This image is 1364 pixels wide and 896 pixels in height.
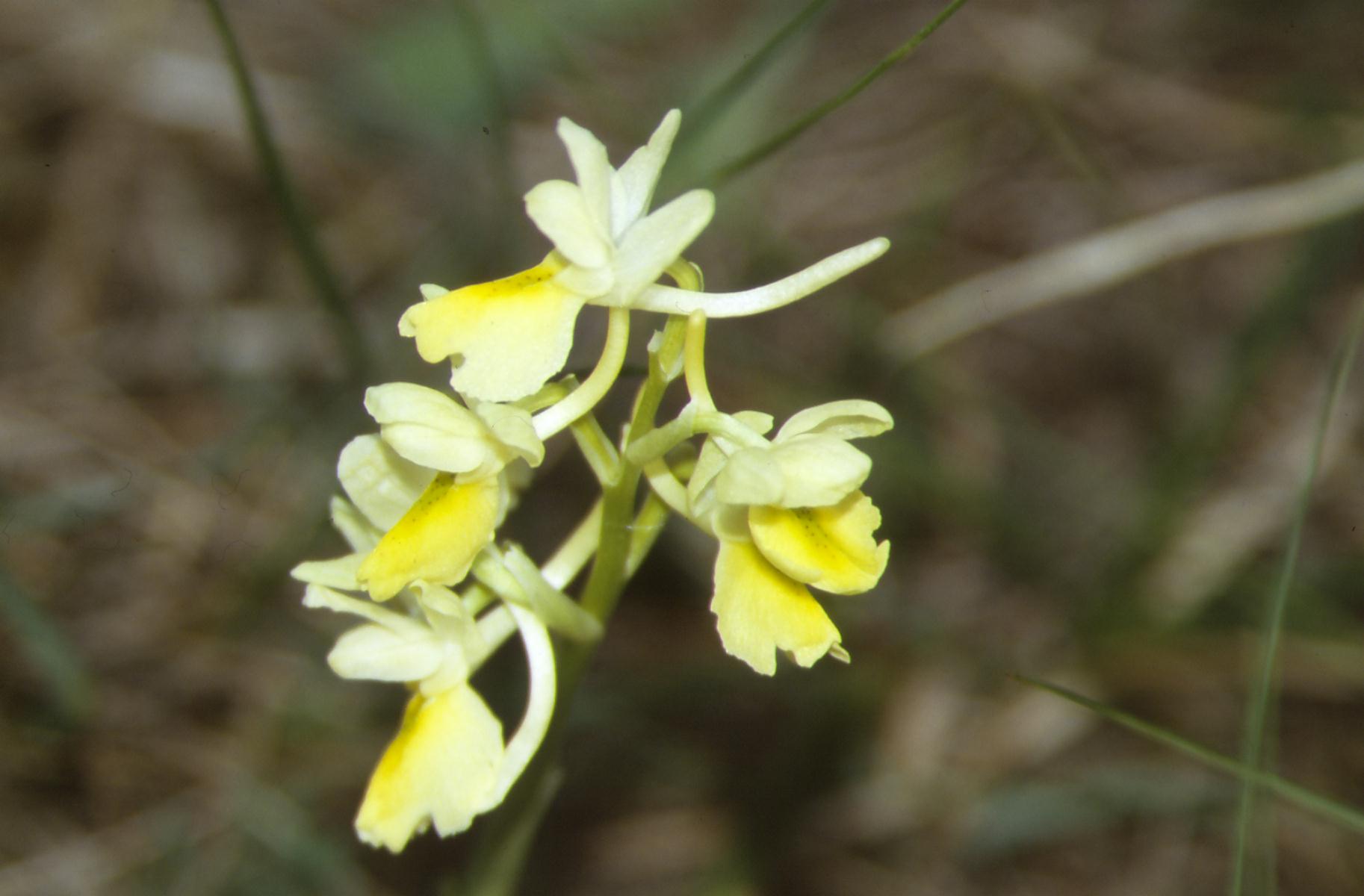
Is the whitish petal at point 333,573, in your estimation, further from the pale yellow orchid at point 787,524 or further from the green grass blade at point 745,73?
the green grass blade at point 745,73

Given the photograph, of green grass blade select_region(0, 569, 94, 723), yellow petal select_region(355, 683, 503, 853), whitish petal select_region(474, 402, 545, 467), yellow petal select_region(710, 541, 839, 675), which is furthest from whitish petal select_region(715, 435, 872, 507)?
green grass blade select_region(0, 569, 94, 723)

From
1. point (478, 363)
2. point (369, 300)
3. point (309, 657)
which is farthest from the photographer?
point (369, 300)

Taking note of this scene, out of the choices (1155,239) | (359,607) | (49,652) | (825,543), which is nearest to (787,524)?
(825,543)

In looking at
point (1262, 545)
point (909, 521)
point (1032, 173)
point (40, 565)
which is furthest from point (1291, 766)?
point (40, 565)

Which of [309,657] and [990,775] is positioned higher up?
[309,657]

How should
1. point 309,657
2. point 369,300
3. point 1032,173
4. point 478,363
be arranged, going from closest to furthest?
point 478,363 → point 309,657 → point 369,300 → point 1032,173

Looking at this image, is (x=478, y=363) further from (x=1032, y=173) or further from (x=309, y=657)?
(x=1032, y=173)
